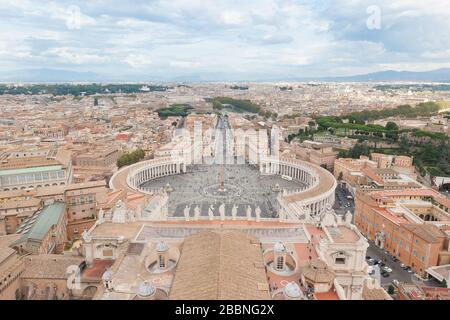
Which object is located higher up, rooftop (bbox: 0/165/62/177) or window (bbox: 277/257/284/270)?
window (bbox: 277/257/284/270)

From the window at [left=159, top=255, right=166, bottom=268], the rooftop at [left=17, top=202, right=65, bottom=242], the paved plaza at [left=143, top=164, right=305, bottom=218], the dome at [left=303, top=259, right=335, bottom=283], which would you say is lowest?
the paved plaza at [left=143, top=164, right=305, bottom=218]

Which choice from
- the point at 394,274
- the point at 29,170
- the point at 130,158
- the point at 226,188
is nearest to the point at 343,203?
the point at 226,188

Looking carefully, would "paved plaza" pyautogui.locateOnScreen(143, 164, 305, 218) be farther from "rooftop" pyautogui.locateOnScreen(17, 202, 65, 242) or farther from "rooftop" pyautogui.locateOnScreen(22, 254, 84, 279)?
"rooftop" pyautogui.locateOnScreen(22, 254, 84, 279)

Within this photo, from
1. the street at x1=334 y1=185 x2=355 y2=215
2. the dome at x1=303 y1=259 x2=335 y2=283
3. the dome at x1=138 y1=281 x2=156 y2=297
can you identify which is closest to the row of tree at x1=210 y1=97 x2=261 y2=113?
the street at x1=334 y1=185 x2=355 y2=215

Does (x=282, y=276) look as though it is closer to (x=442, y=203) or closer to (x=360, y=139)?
(x=442, y=203)

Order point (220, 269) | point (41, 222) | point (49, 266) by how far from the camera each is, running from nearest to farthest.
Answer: point (220, 269)
point (49, 266)
point (41, 222)

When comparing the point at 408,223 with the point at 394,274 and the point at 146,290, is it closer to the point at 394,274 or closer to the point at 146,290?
the point at 394,274
